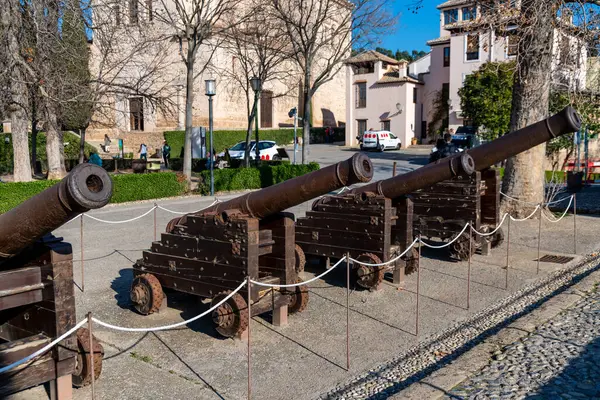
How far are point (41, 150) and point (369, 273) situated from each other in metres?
29.1

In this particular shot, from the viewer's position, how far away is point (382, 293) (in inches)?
323

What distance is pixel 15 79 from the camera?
15.8 m

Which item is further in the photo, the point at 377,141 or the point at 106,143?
the point at 377,141

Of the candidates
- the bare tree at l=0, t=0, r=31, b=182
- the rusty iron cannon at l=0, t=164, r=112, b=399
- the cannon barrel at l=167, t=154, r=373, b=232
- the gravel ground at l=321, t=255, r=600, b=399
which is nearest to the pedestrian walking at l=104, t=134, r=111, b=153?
the bare tree at l=0, t=0, r=31, b=182

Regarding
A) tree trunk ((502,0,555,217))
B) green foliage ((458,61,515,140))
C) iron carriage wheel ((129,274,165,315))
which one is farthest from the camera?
green foliage ((458,61,515,140))

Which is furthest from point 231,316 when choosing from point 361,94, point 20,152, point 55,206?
point 361,94

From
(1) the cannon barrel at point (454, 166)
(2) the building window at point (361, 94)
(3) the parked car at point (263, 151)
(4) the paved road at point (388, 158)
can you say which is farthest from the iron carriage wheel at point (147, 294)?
(2) the building window at point (361, 94)

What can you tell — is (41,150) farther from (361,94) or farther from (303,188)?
(303,188)

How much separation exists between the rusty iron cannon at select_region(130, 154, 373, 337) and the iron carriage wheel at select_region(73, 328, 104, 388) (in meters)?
1.46

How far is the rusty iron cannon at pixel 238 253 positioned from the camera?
608 centimetres

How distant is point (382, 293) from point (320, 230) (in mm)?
1334

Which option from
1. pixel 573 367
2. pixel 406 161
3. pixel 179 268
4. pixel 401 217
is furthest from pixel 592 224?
pixel 406 161

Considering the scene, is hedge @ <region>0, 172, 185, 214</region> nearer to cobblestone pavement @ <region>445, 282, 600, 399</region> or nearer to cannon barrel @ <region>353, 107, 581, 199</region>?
cannon barrel @ <region>353, 107, 581, 199</region>

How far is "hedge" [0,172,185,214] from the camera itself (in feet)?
48.8
